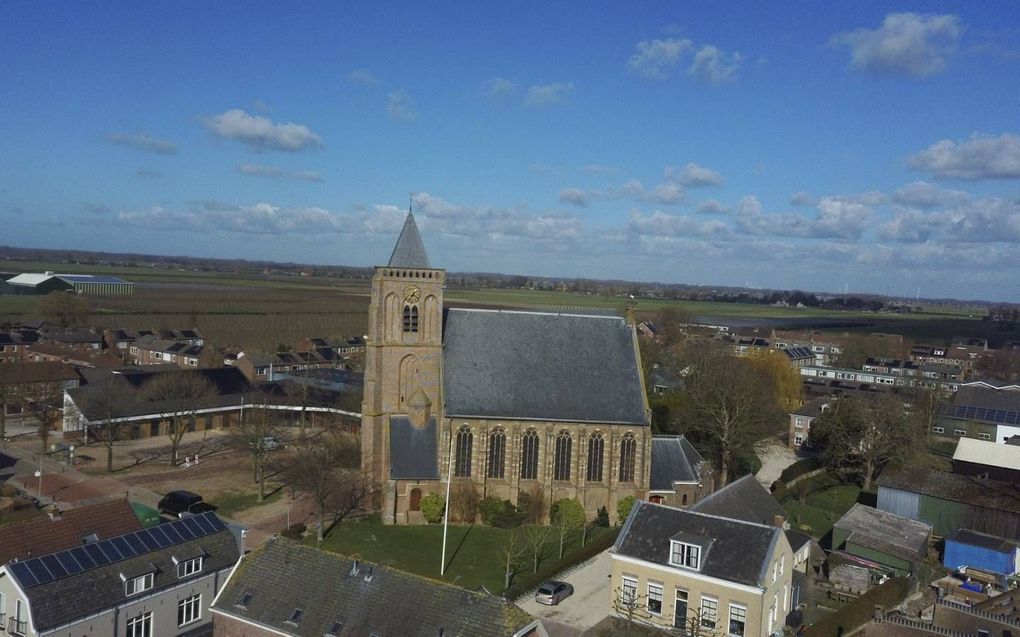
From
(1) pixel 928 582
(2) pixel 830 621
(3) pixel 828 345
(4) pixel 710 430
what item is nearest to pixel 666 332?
(3) pixel 828 345

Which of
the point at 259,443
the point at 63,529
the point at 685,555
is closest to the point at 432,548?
the point at 685,555

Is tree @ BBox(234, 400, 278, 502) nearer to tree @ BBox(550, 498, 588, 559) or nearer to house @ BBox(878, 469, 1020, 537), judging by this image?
tree @ BBox(550, 498, 588, 559)

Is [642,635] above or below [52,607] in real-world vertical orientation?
below

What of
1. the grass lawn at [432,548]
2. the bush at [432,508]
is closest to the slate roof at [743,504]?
the grass lawn at [432,548]

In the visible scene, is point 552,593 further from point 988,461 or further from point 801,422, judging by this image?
point 801,422

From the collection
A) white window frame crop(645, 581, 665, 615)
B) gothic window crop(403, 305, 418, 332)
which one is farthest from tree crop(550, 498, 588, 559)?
gothic window crop(403, 305, 418, 332)

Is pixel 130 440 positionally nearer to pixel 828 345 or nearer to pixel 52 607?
pixel 52 607
